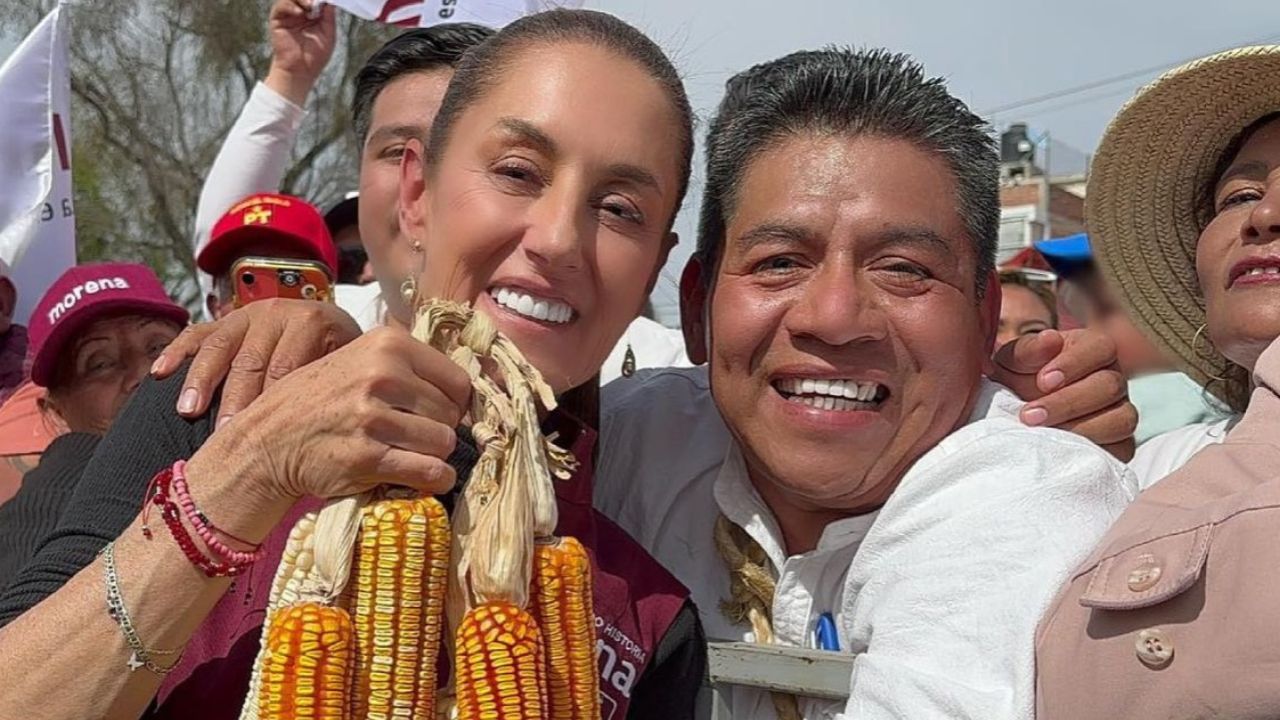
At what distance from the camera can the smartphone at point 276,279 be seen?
4102 millimetres

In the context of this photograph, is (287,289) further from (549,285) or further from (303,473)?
(303,473)

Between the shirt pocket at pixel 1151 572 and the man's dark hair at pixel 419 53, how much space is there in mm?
2285

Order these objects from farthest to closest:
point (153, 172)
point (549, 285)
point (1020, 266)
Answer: point (153, 172) < point (1020, 266) < point (549, 285)

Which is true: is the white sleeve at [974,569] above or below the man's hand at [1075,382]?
below

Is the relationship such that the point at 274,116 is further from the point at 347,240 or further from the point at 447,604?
the point at 447,604

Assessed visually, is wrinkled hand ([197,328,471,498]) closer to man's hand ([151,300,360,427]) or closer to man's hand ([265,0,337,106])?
man's hand ([151,300,360,427])

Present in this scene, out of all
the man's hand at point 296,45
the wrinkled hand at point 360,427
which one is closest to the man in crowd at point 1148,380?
the wrinkled hand at point 360,427

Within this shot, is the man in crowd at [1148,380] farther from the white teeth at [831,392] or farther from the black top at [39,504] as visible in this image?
the black top at [39,504]

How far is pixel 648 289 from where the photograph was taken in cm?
242

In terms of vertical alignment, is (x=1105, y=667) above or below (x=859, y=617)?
above

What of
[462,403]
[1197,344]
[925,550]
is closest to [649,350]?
[1197,344]

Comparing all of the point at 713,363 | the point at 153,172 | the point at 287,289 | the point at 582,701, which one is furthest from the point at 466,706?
the point at 153,172

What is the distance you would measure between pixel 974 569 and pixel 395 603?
876 mm

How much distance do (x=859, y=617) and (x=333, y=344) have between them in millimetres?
1002
